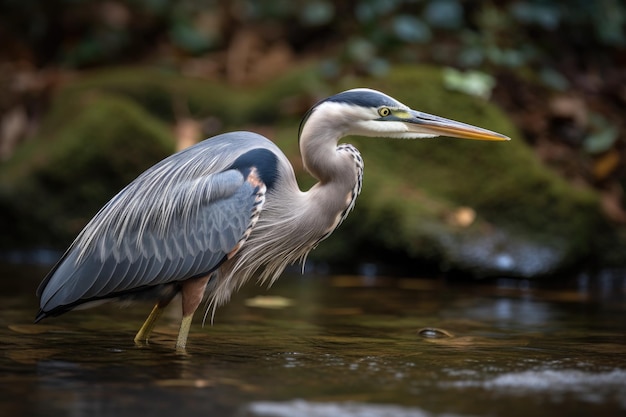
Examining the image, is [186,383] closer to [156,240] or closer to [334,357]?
[334,357]

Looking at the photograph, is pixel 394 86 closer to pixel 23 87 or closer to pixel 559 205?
pixel 559 205

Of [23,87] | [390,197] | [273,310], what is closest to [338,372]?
[273,310]

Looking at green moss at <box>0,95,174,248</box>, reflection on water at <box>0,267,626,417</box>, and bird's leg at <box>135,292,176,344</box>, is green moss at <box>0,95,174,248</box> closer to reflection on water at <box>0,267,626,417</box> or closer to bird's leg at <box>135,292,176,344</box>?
reflection on water at <box>0,267,626,417</box>

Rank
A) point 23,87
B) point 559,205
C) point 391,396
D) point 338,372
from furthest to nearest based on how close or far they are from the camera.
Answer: point 23,87 < point 559,205 < point 338,372 < point 391,396

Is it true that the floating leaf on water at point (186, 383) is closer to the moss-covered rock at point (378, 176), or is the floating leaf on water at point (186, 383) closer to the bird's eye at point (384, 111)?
the bird's eye at point (384, 111)

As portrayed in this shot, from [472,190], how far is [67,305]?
15.0ft

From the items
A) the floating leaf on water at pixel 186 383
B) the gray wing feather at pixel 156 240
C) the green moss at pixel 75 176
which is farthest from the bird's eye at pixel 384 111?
the green moss at pixel 75 176

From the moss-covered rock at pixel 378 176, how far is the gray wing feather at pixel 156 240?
311 centimetres

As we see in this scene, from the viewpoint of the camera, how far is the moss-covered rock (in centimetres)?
806

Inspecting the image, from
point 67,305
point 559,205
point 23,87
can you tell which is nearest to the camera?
point 67,305

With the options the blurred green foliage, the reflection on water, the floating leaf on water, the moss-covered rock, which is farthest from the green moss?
the floating leaf on water

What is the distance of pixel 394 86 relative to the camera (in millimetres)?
9422

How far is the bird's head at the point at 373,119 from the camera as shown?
5.32 meters

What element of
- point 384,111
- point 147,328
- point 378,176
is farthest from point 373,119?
point 378,176
